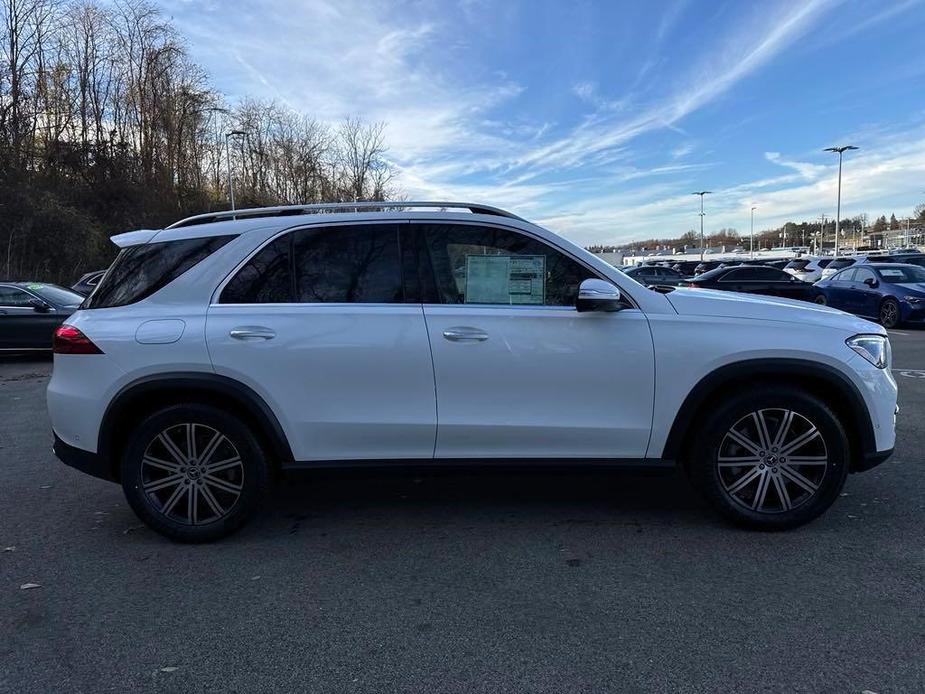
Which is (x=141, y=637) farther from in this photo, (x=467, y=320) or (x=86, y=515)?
(x=467, y=320)

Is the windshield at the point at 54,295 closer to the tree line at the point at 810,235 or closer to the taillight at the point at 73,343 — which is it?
the taillight at the point at 73,343

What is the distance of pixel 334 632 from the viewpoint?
2.85 m

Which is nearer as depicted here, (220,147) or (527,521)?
(527,521)

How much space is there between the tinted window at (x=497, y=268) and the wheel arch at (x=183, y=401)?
1205 millimetres

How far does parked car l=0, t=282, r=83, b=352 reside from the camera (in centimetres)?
1156

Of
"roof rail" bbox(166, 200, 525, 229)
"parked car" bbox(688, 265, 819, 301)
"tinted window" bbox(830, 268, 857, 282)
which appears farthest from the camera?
"parked car" bbox(688, 265, 819, 301)

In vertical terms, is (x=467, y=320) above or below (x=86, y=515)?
above

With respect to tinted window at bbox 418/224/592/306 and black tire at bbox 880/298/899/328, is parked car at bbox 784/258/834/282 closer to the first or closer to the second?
black tire at bbox 880/298/899/328

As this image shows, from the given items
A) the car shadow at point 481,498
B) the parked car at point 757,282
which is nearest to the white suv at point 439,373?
the car shadow at point 481,498

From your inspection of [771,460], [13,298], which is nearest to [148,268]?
[771,460]

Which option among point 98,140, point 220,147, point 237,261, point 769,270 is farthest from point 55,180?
point 237,261

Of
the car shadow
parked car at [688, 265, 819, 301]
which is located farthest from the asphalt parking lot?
parked car at [688, 265, 819, 301]

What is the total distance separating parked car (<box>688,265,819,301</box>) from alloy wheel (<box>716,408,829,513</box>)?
16.4 metres

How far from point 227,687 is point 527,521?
79.3 inches
